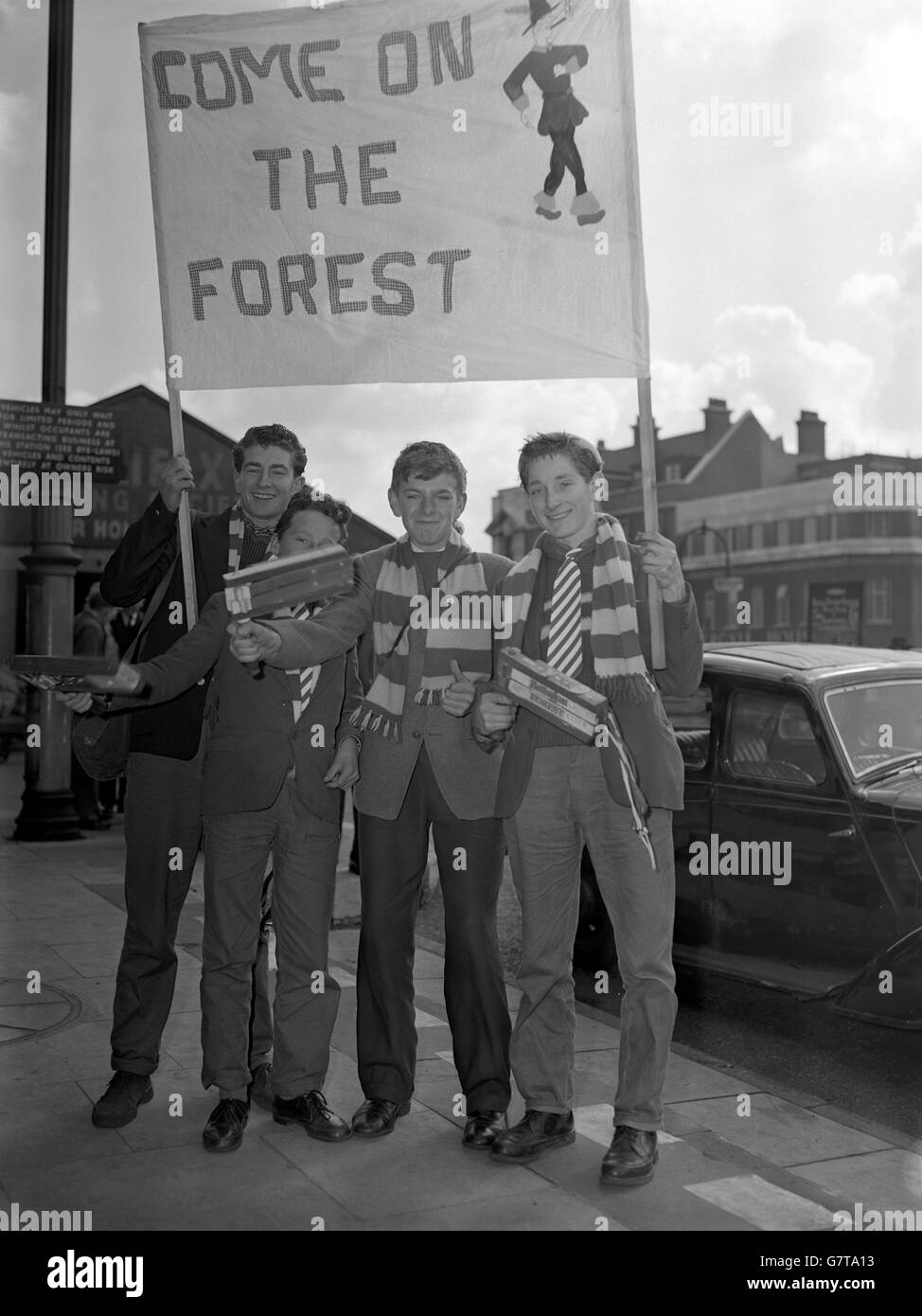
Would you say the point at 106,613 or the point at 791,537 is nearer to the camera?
the point at 106,613

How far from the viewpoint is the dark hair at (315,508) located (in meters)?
4.09

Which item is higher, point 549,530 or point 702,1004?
point 549,530

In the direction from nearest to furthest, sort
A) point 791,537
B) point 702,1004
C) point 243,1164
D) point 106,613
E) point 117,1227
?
point 117,1227, point 243,1164, point 702,1004, point 106,613, point 791,537

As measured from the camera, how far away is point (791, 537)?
60.8 meters

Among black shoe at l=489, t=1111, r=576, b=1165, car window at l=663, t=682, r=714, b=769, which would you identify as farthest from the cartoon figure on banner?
black shoe at l=489, t=1111, r=576, b=1165

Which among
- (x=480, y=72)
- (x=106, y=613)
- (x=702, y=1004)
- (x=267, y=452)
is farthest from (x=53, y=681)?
(x=106, y=613)

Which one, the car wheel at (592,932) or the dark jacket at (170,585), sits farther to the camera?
the car wheel at (592,932)

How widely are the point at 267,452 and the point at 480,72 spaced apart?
56.5 inches

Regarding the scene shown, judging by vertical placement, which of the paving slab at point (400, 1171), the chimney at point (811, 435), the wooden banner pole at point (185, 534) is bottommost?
the paving slab at point (400, 1171)

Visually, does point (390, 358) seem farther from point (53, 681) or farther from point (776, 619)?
point (776, 619)

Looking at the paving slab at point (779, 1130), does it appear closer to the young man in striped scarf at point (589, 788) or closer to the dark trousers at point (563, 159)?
the young man in striped scarf at point (589, 788)

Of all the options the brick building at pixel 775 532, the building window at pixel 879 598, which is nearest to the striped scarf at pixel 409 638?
the brick building at pixel 775 532

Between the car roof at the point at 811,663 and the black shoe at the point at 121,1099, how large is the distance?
10.7 feet

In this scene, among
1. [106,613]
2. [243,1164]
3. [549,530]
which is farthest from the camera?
[106,613]
